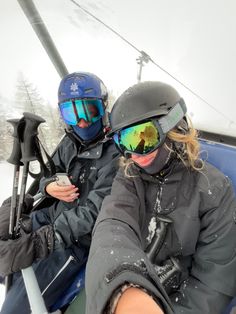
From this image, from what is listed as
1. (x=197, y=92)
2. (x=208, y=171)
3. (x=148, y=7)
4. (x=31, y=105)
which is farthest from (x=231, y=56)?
(x=208, y=171)

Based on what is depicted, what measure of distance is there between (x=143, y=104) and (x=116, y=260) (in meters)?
0.64

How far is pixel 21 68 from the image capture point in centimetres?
868

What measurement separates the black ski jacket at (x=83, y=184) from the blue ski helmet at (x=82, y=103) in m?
0.12

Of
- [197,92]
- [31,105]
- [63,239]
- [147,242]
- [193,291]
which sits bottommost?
[31,105]

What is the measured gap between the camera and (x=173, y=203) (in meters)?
1.34

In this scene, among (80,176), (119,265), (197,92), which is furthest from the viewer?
(197,92)

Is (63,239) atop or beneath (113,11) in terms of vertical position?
beneath

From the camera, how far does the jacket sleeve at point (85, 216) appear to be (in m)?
1.71

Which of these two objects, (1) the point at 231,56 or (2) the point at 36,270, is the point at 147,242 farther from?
(1) the point at 231,56

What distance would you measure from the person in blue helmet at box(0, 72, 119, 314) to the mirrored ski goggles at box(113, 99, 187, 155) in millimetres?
481

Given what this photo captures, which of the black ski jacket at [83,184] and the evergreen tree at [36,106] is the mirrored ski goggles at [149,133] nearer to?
the black ski jacket at [83,184]

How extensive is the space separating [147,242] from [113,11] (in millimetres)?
8310

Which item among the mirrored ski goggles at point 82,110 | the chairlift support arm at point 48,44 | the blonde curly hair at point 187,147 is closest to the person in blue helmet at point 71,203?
the mirrored ski goggles at point 82,110

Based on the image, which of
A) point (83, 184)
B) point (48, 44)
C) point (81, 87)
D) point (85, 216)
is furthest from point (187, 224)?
point (48, 44)
